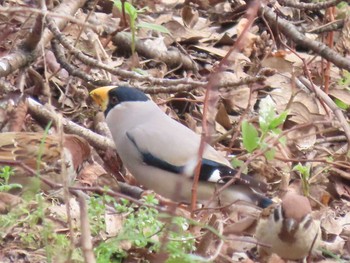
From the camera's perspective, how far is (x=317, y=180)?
22.3 ft

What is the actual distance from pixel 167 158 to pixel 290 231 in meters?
0.98

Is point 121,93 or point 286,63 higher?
point 121,93

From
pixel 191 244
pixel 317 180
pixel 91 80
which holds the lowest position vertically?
pixel 317 180

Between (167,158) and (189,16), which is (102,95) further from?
(189,16)

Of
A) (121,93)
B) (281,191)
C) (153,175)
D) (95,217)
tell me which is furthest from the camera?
(281,191)

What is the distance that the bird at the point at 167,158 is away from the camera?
17.9 ft

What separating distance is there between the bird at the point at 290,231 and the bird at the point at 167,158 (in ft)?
1.49

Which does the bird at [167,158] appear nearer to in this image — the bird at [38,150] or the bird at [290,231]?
the bird at [38,150]

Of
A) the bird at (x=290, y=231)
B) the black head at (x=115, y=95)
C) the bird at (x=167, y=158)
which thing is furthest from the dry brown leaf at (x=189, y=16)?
the bird at (x=290, y=231)

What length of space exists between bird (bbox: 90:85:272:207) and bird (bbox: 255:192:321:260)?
45 cm

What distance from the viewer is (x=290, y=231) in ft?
16.0

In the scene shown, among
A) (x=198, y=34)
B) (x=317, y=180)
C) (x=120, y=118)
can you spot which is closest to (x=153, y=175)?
(x=120, y=118)

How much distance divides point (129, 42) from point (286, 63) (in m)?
1.41

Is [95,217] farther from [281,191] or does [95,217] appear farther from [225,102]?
[225,102]
